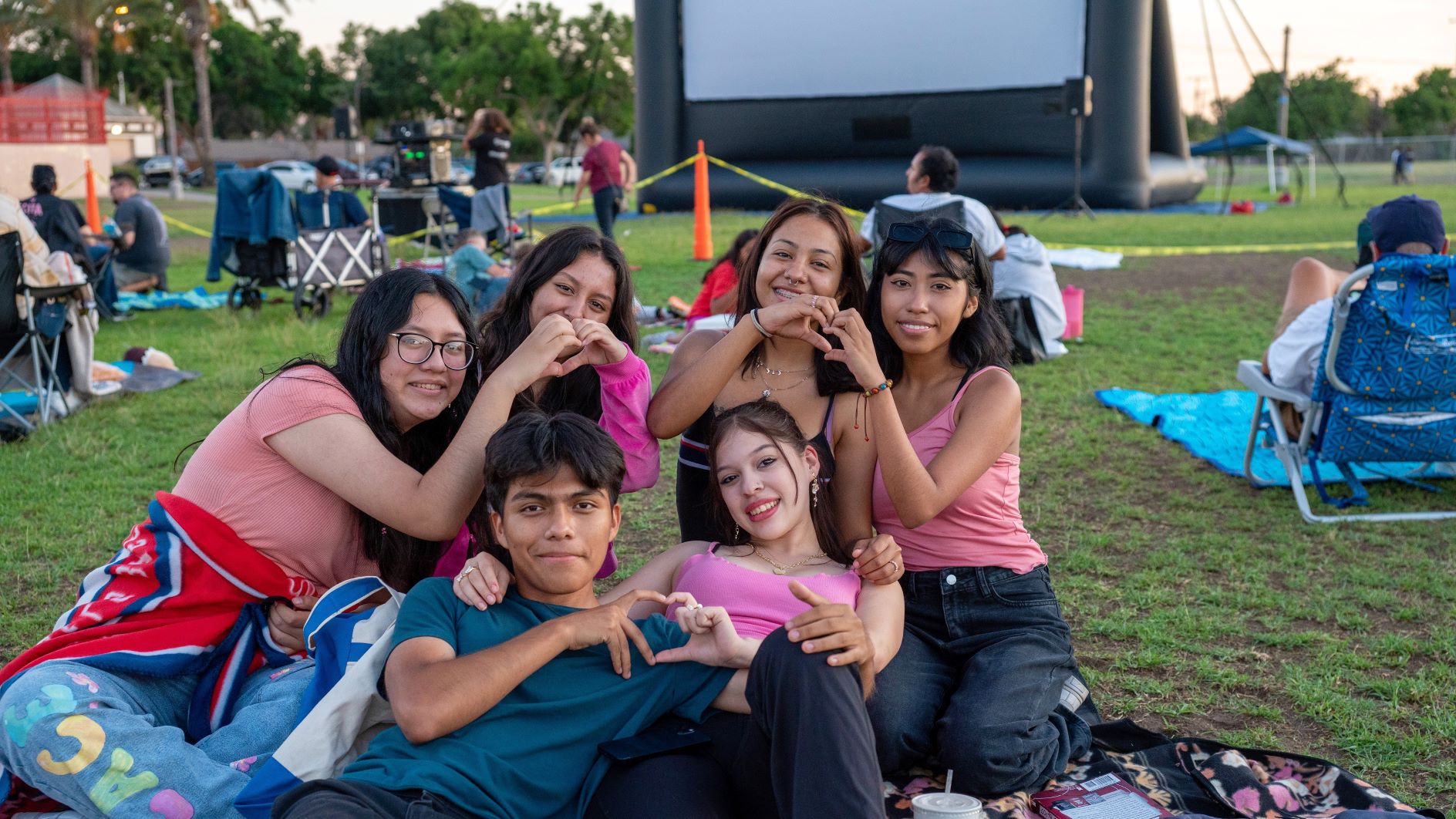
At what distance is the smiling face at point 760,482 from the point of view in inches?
→ 108

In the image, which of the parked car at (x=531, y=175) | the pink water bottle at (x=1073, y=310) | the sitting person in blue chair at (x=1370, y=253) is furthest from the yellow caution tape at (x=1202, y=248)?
the parked car at (x=531, y=175)

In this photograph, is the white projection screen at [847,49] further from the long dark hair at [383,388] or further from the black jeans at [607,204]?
the long dark hair at [383,388]

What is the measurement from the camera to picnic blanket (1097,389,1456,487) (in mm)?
5746

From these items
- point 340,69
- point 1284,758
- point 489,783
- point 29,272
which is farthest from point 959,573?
point 340,69

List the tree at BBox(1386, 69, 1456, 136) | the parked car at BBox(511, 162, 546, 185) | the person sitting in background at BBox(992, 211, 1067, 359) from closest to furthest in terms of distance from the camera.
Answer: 1. the person sitting in background at BBox(992, 211, 1067, 359)
2. the parked car at BBox(511, 162, 546, 185)
3. the tree at BBox(1386, 69, 1456, 136)

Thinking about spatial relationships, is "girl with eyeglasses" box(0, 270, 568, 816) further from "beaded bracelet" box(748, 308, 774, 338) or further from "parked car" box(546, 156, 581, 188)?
"parked car" box(546, 156, 581, 188)

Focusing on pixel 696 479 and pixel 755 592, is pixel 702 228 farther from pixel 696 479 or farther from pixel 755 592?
pixel 755 592

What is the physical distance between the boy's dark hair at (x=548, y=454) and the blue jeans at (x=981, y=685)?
838 millimetres

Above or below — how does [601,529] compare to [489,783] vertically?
above

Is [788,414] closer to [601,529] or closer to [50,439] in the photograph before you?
[601,529]

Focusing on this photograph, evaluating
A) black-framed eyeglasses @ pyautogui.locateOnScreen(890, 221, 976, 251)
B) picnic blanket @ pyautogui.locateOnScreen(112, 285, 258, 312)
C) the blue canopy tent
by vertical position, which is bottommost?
picnic blanket @ pyautogui.locateOnScreen(112, 285, 258, 312)

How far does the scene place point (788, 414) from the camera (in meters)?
2.96

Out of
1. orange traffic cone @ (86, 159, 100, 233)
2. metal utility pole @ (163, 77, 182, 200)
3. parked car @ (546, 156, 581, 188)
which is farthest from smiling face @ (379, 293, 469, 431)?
parked car @ (546, 156, 581, 188)

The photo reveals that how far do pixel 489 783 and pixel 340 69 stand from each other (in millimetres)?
78563
